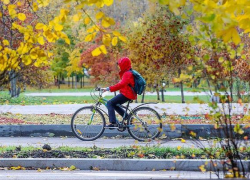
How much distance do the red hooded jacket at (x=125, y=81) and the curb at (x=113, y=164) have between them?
129 inches

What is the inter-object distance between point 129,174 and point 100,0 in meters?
2.76

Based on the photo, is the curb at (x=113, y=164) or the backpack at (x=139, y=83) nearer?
the curb at (x=113, y=164)

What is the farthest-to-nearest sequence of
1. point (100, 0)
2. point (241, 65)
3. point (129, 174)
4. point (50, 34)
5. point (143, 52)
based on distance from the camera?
point (143, 52) < point (241, 65) < point (129, 174) < point (50, 34) < point (100, 0)

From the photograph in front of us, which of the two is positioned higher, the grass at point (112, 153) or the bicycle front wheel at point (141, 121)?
the bicycle front wheel at point (141, 121)

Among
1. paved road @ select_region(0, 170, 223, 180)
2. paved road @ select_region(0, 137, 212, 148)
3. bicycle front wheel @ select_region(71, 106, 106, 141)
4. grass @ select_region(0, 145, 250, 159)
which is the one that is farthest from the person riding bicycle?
paved road @ select_region(0, 170, 223, 180)

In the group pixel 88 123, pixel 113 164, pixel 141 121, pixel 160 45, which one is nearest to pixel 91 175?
pixel 113 164

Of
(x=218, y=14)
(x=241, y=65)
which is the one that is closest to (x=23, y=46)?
(x=218, y=14)

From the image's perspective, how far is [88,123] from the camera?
1235cm

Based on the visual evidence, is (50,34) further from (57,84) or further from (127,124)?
(57,84)

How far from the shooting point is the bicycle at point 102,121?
12.1m

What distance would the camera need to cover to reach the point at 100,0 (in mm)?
6348

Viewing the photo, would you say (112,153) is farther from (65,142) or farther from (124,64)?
(65,142)

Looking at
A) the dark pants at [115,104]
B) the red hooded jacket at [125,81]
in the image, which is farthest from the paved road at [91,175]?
the dark pants at [115,104]

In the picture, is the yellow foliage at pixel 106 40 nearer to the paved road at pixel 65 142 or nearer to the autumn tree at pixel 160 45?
the paved road at pixel 65 142
